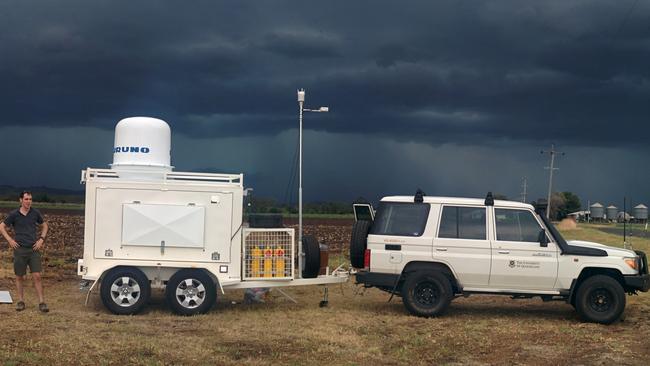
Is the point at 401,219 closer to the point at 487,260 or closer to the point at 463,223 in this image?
the point at 463,223

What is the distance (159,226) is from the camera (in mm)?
12680

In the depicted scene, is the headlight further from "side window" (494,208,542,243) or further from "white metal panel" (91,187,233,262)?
"white metal panel" (91,187,233,262)

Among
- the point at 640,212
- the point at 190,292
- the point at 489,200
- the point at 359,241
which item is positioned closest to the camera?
the point at 190,292

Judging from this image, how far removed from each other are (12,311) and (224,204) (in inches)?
155

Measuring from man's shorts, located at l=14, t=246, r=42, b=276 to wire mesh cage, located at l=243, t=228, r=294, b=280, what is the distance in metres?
3.56

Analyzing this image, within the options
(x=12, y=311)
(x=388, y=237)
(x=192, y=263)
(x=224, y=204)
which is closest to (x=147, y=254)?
(x=192, y=263)

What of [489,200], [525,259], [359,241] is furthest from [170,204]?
[525,259]

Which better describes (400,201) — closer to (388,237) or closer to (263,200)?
(388,237)

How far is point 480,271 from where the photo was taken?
1295 cm

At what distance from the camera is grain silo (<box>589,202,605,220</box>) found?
129 m

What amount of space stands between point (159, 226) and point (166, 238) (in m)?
0.24

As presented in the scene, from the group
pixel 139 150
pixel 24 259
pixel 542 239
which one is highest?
pixel 139 150

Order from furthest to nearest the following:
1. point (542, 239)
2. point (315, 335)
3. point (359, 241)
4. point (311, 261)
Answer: point (311, 261)
point (359, 241)
point (542, 239)
point (315, 335)

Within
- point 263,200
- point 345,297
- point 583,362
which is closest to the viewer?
point 583,362
